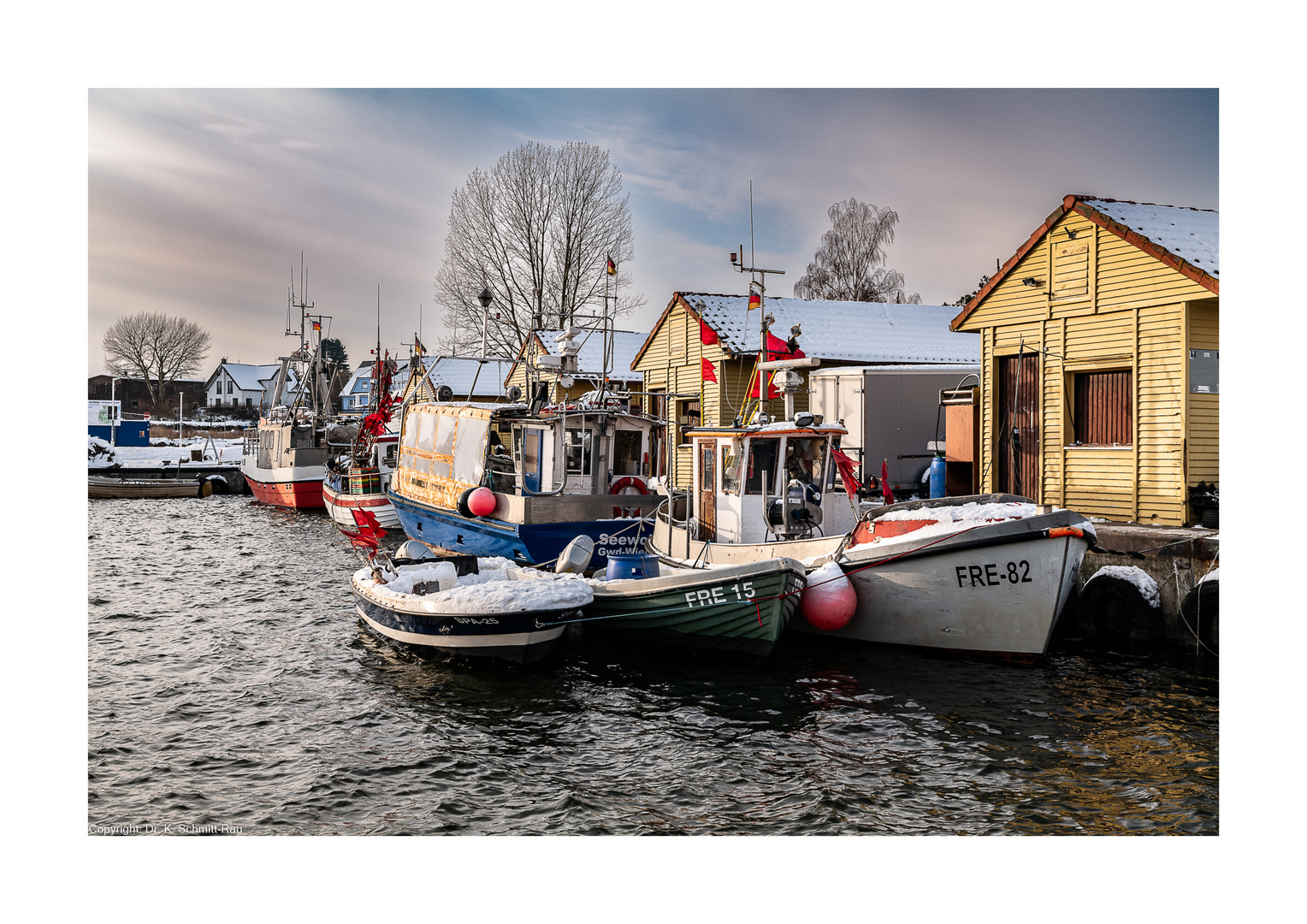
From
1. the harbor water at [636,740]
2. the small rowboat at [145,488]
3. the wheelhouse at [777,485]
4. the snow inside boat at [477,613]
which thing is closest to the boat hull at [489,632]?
the snow inside boat at [477,613]

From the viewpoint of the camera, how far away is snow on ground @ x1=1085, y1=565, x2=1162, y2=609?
37.8ft

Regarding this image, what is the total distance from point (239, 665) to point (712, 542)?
231 inches

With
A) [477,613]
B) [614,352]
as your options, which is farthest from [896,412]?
[614,352]

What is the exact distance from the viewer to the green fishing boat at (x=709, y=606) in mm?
10312

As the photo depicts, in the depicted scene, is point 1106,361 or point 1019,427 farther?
point 1019,427

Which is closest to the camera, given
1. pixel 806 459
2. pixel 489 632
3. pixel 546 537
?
pixel 489 632

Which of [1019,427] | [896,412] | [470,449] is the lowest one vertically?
[470,449]

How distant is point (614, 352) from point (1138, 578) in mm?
25747

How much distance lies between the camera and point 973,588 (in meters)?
10.6

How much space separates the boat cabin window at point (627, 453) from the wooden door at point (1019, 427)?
6.11 meters

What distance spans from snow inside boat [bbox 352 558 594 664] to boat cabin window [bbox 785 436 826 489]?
3.26m

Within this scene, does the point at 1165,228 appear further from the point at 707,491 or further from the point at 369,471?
the point at 369,471

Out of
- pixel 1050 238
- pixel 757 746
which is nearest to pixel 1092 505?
pixel 1050 238

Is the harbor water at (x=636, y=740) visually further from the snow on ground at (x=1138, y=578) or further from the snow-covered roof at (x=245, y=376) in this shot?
the snow-covered roof at (x=245, y=376)
